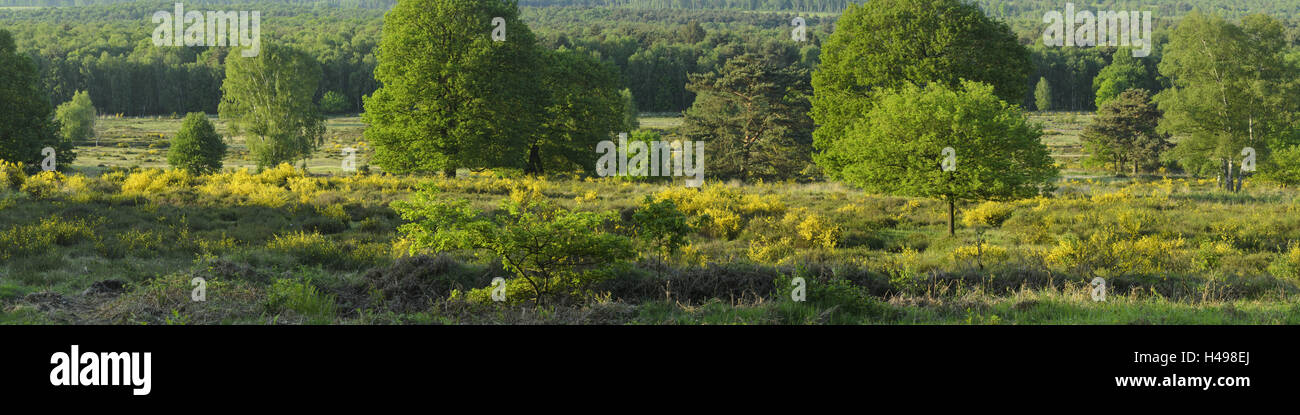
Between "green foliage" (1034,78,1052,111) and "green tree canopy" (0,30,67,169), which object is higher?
"green foliage" (1034,78,1052,111)

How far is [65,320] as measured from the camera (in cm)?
795

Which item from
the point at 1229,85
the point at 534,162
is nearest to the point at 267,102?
the point at 534,162

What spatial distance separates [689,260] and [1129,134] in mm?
59894

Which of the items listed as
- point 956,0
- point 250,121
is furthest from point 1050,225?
point 250,121

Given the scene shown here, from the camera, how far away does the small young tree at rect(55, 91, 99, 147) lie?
7162 cm

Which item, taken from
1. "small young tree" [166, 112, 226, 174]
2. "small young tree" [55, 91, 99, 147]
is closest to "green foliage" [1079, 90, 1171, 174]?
"small young tree" [166, 112, 226, 174]

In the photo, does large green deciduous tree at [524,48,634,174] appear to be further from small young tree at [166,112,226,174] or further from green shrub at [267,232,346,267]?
green shrub at [267,232,346,267]

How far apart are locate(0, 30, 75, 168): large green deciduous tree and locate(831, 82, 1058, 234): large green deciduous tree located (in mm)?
35557

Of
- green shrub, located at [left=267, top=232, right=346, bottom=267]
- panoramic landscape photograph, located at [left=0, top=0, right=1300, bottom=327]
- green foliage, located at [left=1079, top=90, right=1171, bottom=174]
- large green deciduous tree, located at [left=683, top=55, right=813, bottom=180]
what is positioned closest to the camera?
panoramic landscape photograph, located at [left=0, top=0, right=1300, bottom=327]

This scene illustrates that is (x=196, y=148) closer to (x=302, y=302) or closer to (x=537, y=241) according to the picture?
(x=302, y=302)

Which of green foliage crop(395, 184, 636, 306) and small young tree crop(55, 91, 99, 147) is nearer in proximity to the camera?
green foliage crop(395, 184, 636, 306)

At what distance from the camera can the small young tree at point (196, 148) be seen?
45.2 m

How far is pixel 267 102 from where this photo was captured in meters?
48.0

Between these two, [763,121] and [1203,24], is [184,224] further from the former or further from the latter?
[1203,24]
